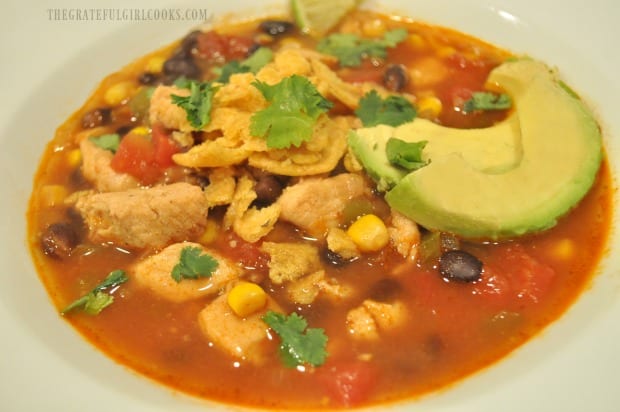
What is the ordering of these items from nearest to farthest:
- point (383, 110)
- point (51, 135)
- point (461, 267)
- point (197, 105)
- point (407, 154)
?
point (461, 267) → point (407, 154) → point (197, 105) → point (383, 110) → point (51, 135)

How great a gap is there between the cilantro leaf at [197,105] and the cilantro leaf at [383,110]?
1065 mm

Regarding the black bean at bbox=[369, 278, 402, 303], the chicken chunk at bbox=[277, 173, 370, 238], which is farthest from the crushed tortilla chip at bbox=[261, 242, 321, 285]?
the black bean at bbox=[369, 278, 402, 303]

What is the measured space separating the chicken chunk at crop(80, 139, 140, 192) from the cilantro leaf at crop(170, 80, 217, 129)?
61 centimetres

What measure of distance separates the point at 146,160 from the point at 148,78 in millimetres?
1239

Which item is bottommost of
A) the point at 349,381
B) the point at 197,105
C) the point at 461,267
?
the point at 349,381

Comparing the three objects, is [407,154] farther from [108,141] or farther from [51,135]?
[51,135]

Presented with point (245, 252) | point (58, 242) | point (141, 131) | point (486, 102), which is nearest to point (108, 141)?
point (141, 131)

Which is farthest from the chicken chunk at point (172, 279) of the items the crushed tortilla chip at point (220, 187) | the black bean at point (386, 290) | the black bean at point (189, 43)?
the black bean at point (189, 43)

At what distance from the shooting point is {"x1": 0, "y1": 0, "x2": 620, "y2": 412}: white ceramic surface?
130 inches

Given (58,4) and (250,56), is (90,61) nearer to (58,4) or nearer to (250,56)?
(58,4)

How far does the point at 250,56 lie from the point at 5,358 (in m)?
3.27

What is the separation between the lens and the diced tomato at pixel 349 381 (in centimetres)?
347

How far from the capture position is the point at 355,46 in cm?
584

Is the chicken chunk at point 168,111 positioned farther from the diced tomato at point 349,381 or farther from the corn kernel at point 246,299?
the diced tomato at point 349,381
